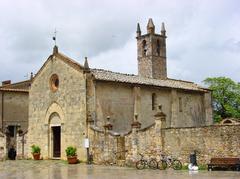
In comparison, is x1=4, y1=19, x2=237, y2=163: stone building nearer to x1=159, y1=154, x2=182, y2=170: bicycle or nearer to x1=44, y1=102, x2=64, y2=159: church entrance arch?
x1=44, y1=102, x2=64, y2=159: church entrance arch

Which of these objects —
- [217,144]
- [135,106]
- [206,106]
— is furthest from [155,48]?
[217,144]

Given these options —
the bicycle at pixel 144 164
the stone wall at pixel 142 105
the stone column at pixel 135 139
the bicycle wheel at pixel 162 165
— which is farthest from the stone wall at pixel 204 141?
the stone wall at pixel 142 105

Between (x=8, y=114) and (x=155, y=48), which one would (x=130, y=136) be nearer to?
(x=8, y=114)

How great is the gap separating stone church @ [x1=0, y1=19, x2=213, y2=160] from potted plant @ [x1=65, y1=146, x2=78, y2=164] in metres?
0.51

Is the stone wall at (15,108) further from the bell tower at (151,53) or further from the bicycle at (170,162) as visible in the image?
the bicycle at (170,162)

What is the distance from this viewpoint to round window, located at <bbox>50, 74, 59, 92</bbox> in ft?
113

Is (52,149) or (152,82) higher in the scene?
(152,82)

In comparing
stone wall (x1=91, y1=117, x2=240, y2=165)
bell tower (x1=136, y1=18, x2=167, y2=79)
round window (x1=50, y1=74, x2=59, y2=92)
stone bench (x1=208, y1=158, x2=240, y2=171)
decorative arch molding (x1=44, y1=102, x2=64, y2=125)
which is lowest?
stone bench (x1=208, y1=158, x2=240, y2=171)

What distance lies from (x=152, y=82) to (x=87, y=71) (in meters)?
6.98

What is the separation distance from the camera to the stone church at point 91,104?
3073 centimetres

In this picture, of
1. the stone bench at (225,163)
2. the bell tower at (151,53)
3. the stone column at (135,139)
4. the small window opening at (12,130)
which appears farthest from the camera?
the bell tower at (151,53)

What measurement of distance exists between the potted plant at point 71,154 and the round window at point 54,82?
596 centimetres

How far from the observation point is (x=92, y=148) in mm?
29719

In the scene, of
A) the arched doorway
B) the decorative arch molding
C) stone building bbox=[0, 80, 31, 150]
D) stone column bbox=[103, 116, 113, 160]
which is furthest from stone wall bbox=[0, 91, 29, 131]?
stone column bbox=[103, 116, 113, 160]
